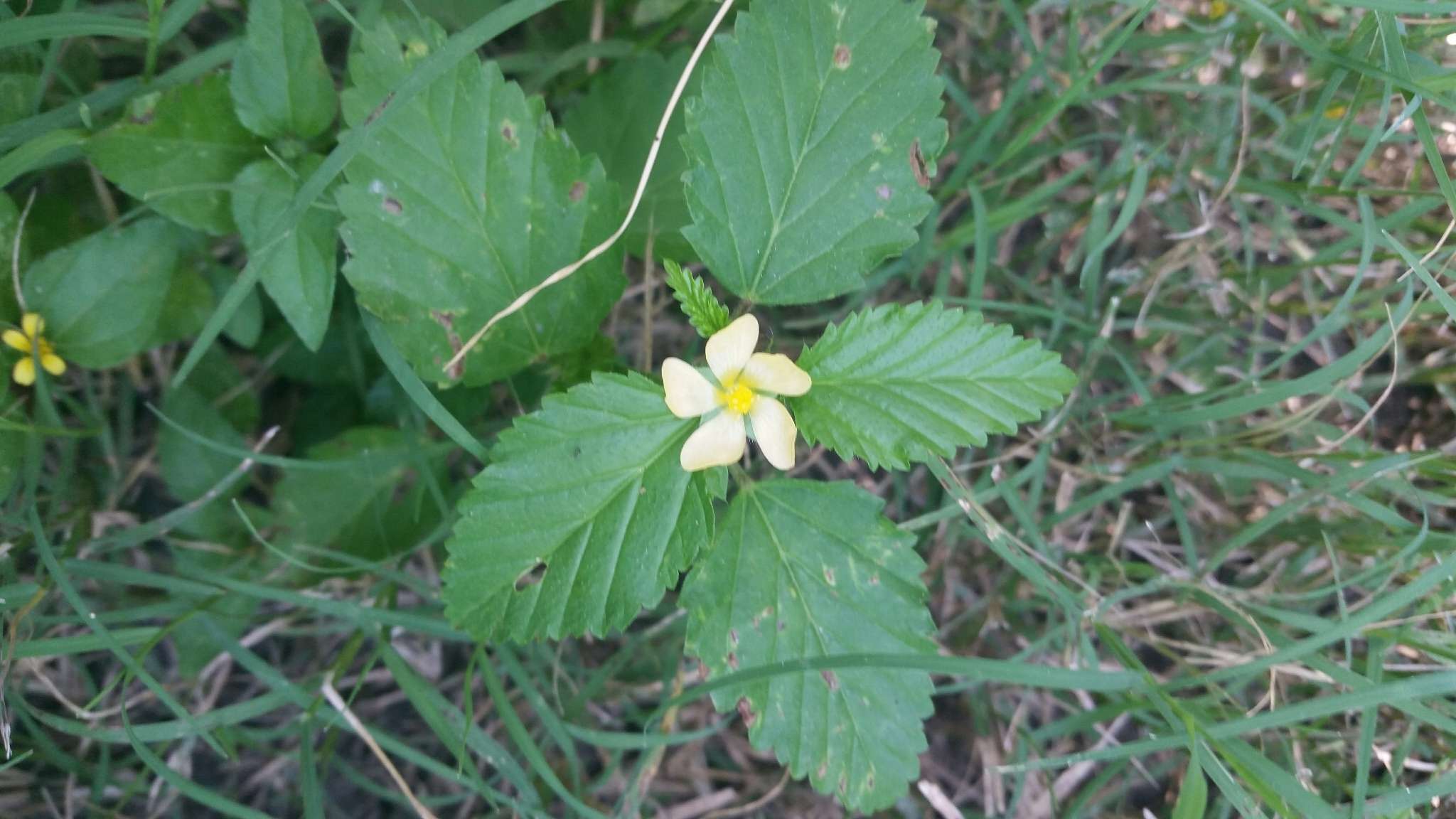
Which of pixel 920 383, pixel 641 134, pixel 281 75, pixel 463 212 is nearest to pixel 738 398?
pixel 920 383

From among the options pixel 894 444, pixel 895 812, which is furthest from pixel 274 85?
pixel 895 812

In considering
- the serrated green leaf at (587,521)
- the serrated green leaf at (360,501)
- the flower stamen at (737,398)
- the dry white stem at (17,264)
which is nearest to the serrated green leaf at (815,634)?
the serrated green leaf at (587,521)

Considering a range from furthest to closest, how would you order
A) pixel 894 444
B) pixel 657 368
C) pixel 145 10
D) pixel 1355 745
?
pixel 657 368 → pixel 1355 745 → pixel 145 10 → pixel 894 444

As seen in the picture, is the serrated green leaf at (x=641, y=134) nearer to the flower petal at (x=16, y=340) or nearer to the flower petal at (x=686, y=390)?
the flower petal at (x=686, y=390)

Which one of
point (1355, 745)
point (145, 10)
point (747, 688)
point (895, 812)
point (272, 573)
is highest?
point (145, 10)

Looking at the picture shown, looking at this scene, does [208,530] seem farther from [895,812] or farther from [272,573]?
[895,812]

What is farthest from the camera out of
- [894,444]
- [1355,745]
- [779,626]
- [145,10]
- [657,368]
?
[657,368]
